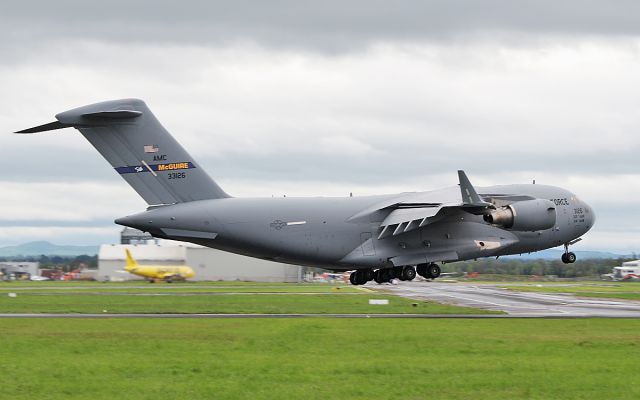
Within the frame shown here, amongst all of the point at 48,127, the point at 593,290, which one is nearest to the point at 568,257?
the point at 48,127

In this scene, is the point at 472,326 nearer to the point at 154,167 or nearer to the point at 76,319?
the point at 154,167

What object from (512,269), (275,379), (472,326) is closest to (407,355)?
(275,379)

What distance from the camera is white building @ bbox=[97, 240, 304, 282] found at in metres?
91.9

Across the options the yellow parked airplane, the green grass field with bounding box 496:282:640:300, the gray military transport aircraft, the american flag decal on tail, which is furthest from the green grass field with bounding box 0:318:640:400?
the yellow parked airplane

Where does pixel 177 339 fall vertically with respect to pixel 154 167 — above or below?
below

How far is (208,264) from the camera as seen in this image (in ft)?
305

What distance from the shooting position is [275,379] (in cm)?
1698

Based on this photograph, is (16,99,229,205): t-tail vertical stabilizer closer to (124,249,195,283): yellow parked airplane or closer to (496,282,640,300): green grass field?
(496,282,640,300): green grass field

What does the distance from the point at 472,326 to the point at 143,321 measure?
10.8 meters

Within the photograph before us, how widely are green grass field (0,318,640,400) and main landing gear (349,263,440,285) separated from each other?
10.1 feet

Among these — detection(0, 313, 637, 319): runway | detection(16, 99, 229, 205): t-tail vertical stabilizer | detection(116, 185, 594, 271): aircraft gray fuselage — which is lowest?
detection(0, 313, 637, 319): runway

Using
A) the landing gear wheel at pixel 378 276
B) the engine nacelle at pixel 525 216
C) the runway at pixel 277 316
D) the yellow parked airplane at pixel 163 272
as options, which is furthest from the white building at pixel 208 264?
the engine nacelle at pixel 525 216

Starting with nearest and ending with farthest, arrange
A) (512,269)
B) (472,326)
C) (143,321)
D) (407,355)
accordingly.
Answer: (407,355) → (472,326) → (143,321) → (512,269)

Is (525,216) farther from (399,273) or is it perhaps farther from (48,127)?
(48,127)
